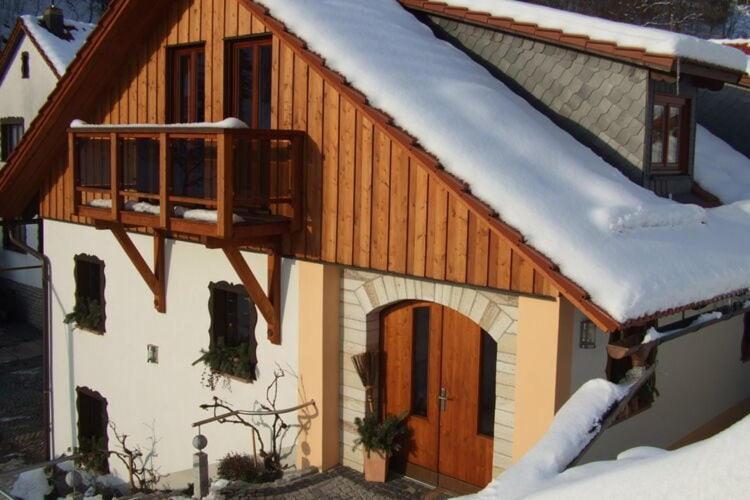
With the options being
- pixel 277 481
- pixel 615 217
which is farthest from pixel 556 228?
pixel 277 481

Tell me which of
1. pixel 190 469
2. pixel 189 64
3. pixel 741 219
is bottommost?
pixel 190 469

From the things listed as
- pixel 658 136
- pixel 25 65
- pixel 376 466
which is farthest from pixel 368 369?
pixel 25 65

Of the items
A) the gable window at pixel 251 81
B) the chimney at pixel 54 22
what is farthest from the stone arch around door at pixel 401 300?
the chimney at pixel 54 22

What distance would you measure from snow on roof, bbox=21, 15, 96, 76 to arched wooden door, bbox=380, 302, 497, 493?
15.3 m

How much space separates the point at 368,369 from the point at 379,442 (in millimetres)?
820

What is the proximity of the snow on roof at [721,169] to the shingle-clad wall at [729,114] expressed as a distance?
1.46 feet

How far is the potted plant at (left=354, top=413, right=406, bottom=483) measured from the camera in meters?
8.80

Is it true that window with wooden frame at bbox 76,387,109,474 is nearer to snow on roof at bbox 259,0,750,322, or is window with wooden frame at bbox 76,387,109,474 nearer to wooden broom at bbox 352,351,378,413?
wooden broom at bbox 352,351,378,413

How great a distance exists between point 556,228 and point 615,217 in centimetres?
87

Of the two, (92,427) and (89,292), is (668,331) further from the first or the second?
(92,427)

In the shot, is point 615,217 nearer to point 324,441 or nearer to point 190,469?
point 324,441

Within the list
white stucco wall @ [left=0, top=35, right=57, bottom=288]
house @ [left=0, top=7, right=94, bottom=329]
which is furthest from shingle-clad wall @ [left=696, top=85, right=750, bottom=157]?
white stucco wall @ [left=0, top=35, right=57, bottom=288]

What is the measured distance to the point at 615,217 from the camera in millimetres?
7406

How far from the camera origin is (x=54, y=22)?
73.5ft
